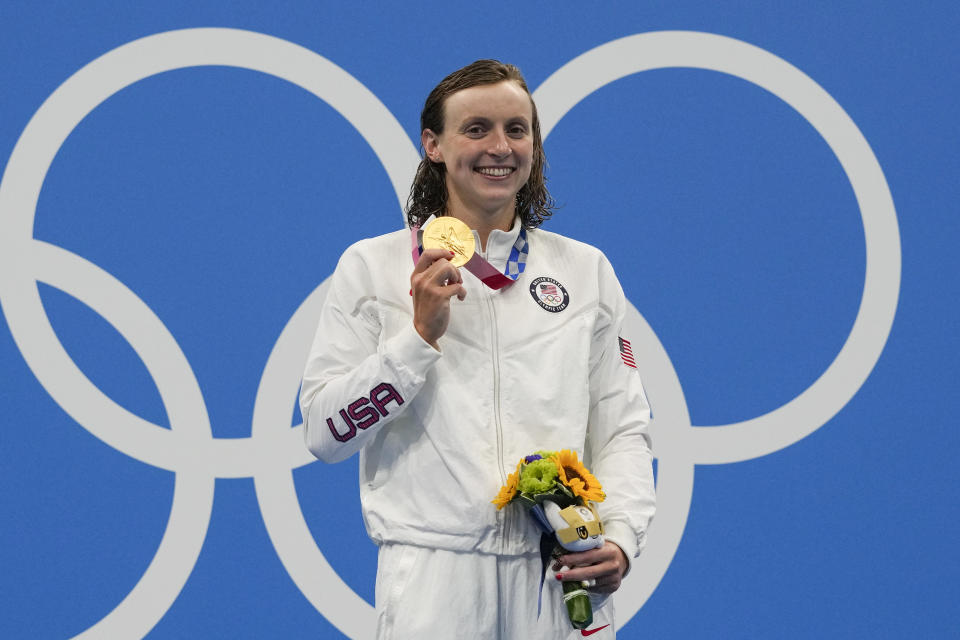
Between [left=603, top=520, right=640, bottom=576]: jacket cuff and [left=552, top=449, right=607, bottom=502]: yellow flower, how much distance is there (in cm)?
→ 11

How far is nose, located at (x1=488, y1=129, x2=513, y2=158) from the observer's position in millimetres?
1826

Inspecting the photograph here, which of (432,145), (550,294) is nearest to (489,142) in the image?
(432,145)

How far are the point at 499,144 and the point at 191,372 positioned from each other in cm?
138

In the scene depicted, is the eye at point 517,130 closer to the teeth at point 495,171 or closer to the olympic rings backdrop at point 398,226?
the teeth at point 495,171

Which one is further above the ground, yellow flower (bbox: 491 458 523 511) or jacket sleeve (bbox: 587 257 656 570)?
jacket sleeve (bbox: 587 257 656 570)

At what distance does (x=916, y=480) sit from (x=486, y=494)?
6.38 feet

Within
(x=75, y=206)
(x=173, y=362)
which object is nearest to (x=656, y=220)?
(x=173, y=362)

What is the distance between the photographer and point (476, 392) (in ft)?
5.79

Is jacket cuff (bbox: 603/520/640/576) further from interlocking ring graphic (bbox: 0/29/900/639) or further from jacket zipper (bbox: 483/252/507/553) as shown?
interlocking ring graphic (bbox: 0/29/900/639)

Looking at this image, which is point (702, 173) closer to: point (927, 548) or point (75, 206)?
point (927, 548)

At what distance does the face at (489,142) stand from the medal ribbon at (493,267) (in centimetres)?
9

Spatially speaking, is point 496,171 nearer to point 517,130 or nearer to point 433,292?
point 517,130

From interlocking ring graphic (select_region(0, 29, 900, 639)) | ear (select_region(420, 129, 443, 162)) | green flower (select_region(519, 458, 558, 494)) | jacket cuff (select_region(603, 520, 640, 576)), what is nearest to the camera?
green flower (select_region(519, 458, 558, 494))

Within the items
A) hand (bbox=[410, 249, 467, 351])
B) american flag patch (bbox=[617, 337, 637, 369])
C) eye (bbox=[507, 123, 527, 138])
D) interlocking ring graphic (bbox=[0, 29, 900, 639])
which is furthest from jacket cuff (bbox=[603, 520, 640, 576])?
interlocking ring graphic (bbox=[0, 29, 900, 639])
